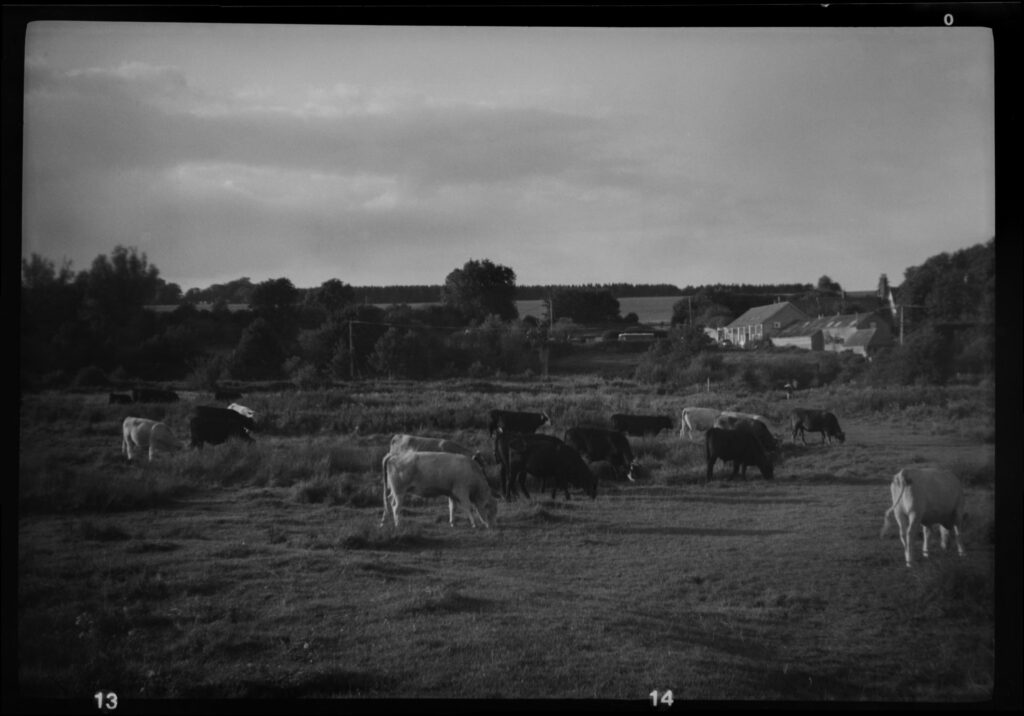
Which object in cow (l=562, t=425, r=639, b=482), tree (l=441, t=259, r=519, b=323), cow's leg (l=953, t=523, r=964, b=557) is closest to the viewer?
cow's leg (l=953, t=523, r=964, b=557)

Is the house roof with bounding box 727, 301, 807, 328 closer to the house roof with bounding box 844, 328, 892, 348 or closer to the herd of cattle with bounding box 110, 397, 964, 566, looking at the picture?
the house roof with bounding box 844, 328, 892, 348

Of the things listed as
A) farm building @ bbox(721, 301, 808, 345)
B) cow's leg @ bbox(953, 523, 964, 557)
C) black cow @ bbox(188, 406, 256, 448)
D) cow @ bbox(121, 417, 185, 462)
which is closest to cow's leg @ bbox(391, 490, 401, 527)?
black cow @ bbox(188, 406, 256, 448)

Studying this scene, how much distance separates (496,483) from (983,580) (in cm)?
337

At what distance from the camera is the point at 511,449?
17.5 ft

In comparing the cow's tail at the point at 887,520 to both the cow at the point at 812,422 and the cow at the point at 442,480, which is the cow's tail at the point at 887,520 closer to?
the cow at the point at 812,422

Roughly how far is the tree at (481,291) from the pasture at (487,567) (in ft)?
2.10

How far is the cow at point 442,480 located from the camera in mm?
5090

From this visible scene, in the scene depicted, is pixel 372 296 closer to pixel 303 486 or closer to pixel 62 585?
pixel 303 486

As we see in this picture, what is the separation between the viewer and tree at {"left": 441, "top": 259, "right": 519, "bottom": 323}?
491 centimetres

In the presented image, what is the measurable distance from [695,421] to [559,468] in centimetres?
113

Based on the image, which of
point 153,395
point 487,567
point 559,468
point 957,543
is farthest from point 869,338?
point 153,395

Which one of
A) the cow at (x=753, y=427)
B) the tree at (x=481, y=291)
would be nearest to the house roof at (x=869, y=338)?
the cow at (x=753, y=427)

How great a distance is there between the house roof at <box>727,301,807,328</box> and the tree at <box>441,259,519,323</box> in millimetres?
1733

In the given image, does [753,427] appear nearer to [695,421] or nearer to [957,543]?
[695,421]
